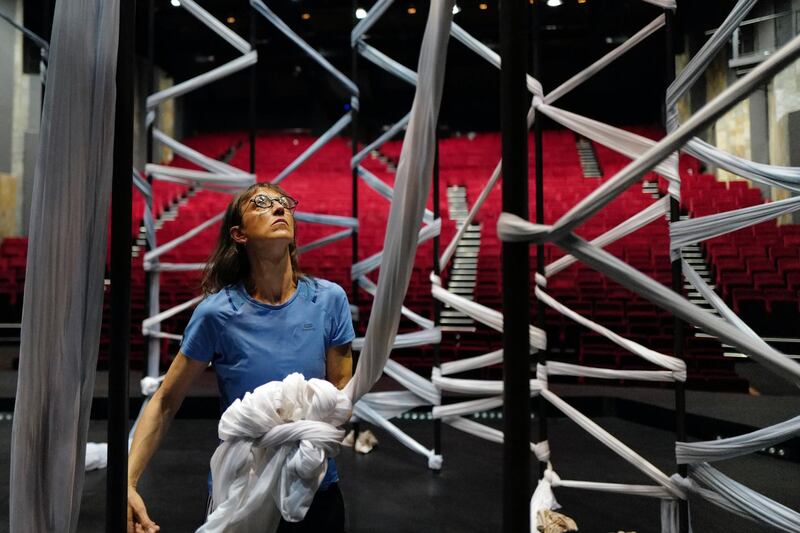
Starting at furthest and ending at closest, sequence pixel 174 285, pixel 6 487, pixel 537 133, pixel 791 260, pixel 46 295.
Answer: pixel 174 285 < pixel 791 260 < pixel 6 487 < pixel 537 133 < pixel 46 295

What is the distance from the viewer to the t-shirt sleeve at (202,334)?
1.01 metres

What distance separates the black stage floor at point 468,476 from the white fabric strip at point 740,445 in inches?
17.0

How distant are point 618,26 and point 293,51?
652cm

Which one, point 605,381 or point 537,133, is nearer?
point 537,133

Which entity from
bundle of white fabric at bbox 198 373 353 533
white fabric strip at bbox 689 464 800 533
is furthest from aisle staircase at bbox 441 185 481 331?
bundle of white fabric at bbox 198 373 353 533

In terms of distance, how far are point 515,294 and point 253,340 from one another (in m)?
0.63

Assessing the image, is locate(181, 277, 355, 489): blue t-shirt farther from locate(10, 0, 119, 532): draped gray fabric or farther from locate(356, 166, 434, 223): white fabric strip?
locate(356, 166, 434, 223): white fabric strip

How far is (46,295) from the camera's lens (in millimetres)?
529

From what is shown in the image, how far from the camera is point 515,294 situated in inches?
21.5

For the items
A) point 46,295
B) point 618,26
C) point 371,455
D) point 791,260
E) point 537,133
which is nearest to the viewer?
point 46,295

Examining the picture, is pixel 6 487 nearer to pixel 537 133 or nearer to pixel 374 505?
pixel 374 505

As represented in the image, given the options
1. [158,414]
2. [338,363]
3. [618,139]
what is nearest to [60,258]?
[158,414]

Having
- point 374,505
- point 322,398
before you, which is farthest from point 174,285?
point 322,398

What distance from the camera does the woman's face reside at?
1064mm
